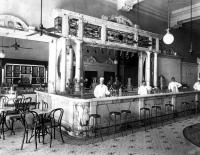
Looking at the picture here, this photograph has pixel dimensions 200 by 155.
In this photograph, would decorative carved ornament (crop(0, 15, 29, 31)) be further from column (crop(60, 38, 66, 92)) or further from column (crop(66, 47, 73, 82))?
column (crop(66, 47, 73, 82))

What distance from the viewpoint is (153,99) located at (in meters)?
7.85

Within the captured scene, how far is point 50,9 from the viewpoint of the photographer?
8555 mm

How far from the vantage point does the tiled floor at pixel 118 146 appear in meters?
4.63

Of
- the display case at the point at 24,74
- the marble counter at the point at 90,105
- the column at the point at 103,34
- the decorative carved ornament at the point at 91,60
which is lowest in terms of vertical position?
the marble counter at the point at 90,105

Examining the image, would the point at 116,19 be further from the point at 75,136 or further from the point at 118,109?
the point at 75,136

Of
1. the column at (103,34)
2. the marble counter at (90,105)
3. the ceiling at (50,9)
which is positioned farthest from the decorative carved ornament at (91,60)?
the marble counter at (90,105)

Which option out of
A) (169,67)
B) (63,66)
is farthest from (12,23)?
(169,67)

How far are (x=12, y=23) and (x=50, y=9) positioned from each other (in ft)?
5.79

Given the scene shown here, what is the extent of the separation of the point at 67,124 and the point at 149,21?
8.97m

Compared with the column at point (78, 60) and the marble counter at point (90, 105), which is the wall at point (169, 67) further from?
the column at point (78, 60)

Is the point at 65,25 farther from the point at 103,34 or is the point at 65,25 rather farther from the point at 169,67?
the point at 169,67

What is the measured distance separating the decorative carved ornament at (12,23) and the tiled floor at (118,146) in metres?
4.03

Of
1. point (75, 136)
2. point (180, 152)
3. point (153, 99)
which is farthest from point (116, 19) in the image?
point (180, 152)

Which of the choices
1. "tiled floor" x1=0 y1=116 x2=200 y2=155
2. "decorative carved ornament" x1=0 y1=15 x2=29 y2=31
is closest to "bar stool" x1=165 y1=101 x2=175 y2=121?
"tiled floor" x1=0 y1=116 x2=200 y2=155
